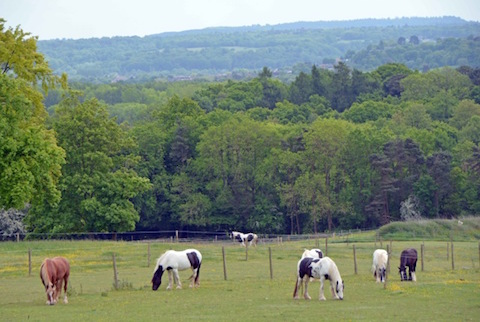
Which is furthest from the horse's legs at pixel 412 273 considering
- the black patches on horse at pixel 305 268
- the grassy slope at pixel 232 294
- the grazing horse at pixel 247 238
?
the grazing horse at pixel 247 238

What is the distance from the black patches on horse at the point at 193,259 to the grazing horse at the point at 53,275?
518 cm

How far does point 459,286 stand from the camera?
33.8 metres

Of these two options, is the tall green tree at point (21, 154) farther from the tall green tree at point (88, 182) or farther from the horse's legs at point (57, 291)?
the tall green tree at point (88, 182)

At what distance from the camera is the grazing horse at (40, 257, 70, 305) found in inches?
1171

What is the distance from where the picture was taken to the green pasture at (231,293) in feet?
87.9

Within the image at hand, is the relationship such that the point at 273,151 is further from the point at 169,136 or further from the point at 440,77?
the point at 440,77

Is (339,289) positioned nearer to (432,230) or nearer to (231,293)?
(231,293)

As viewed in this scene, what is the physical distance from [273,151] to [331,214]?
30.3ft

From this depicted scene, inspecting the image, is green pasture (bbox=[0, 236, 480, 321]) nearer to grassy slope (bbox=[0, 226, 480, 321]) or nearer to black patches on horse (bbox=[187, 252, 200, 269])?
grassy slope (bbox=[0, 226, 480, 321])

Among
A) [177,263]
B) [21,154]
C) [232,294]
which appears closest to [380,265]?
[232,294]

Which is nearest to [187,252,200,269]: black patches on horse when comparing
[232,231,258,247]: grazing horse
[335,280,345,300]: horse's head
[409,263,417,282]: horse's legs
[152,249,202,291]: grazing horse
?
[152,249,202,291]: grazing horse

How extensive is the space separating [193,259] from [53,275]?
6116mm

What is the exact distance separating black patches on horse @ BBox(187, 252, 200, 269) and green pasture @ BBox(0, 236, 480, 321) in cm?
86

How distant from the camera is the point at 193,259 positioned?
34.4 m
